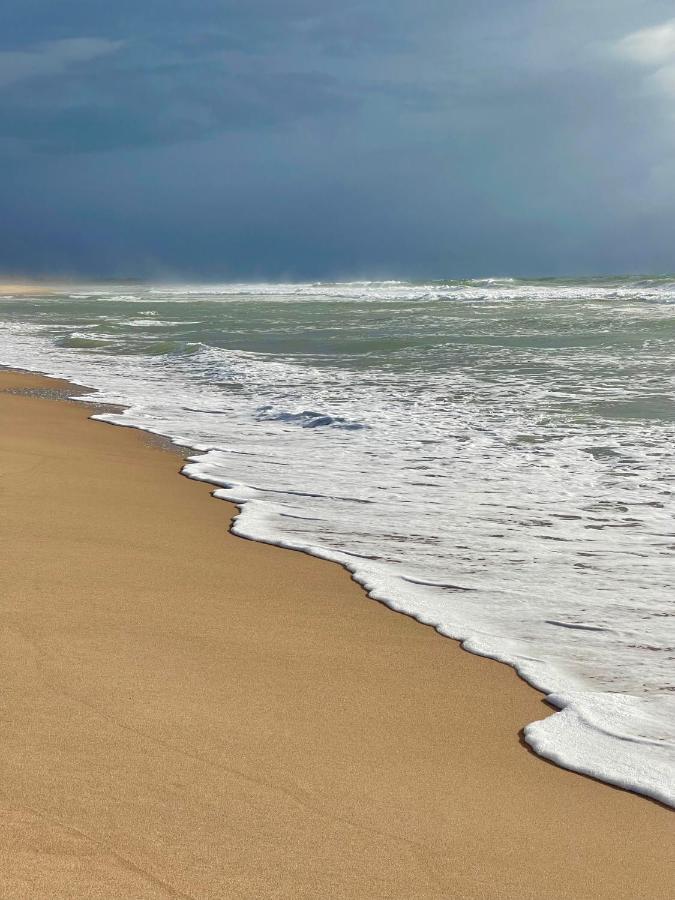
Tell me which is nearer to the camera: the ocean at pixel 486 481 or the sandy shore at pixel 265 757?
the sandy shore at pixel 265 757

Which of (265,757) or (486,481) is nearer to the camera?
(265,757)

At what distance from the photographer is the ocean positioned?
10.0ft

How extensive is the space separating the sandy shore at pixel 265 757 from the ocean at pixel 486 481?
0.54 ft

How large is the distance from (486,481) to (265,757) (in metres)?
3.99

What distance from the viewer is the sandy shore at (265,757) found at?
5.79ft

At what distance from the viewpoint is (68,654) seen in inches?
105

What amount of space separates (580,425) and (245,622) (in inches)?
219

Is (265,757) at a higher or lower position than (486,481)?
lower

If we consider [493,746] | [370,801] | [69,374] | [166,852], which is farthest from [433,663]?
[69,374]

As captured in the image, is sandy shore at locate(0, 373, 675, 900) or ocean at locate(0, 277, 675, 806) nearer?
sandy shore at locate(0, 373, 675, 900)

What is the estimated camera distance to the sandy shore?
69.5 inches

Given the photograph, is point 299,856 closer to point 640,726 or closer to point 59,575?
point 640,726

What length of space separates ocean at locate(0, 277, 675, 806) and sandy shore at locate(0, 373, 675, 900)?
16 centimetres

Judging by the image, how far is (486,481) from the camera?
5984 mm
